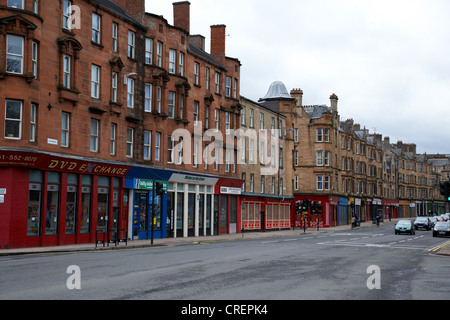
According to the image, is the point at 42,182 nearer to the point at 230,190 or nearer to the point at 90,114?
the point at 90,114

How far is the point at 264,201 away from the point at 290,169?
8898 millimetres

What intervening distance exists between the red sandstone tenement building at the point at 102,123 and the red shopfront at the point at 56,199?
0.19ft

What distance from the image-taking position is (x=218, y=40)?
51469 mm

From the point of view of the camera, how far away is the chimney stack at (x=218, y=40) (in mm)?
51281

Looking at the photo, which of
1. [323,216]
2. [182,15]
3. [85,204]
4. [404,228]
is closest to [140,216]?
[85,204]

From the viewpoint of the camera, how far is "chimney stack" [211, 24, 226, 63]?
168 ft

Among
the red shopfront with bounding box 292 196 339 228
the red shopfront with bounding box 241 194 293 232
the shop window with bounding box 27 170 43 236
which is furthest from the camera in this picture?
the red shopfront with bounding box 292 196 339 228

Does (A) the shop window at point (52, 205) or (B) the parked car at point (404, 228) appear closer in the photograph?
(A) the shop window at point (52, 205)

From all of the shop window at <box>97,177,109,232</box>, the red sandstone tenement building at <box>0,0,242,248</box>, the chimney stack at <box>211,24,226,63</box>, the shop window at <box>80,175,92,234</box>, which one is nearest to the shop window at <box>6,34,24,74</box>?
the red sandstone tenement building at <box>0,0,242,248</box>

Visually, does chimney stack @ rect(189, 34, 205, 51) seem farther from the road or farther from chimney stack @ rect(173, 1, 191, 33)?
the road

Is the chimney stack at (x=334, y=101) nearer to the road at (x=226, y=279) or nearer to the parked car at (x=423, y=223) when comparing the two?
the parked car at (x=423, y=223)

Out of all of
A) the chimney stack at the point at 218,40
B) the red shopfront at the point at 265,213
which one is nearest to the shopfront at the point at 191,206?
the red shopfront at the point at 265,213

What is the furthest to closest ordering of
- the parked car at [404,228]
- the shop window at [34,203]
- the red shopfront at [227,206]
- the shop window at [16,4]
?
1. the parked car at [404,228]
2. the red shopfront at [227,206]
3. the shop window at [34,203]
4. the shop window at [16,4]
